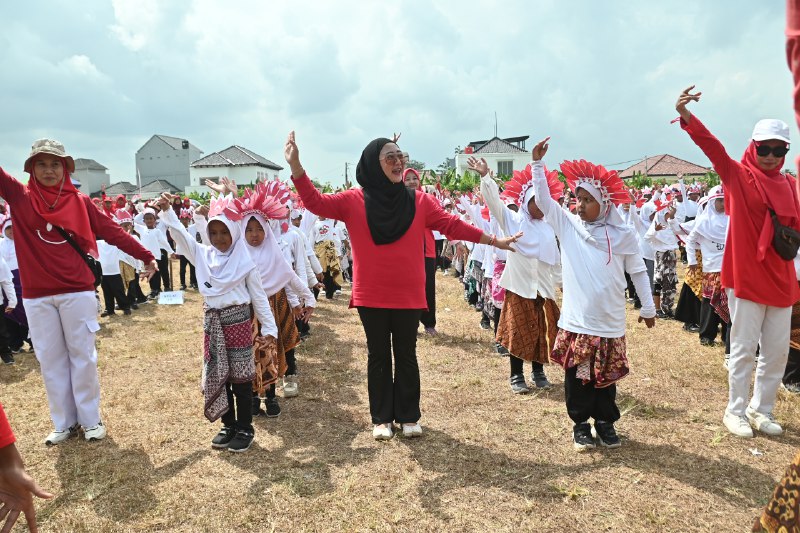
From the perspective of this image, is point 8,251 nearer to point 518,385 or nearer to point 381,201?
point 381,201

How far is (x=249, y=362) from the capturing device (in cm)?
436

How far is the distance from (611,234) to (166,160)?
217 ft

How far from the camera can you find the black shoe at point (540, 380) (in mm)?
5664

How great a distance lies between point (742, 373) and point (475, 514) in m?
2.57

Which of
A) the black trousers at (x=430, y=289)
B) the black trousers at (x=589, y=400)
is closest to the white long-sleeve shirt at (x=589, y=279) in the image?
the black trousers at (x=589, y=400)

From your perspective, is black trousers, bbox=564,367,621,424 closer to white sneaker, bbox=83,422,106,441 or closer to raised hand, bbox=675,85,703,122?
raised hand, bbox=675,85,703,122

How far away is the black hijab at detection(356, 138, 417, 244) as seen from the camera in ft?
13.6

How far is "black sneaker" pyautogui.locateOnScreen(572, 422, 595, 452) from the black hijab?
6.52 ft

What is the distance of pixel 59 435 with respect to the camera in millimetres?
4559

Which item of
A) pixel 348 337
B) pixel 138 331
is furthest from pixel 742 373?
pixel 138 331

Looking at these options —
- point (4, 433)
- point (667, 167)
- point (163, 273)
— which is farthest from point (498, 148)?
point (4, 433)

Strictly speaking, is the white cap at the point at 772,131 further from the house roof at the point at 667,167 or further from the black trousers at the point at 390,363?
the house roof at the point at 667,167

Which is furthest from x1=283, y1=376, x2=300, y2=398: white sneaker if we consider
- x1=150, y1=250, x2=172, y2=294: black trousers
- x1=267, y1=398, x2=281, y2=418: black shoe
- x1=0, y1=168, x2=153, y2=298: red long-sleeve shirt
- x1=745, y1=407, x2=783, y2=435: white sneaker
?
x1=150, y1=250, x2=172, y2=294: black trousers

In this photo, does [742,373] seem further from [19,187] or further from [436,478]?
[19,187]
